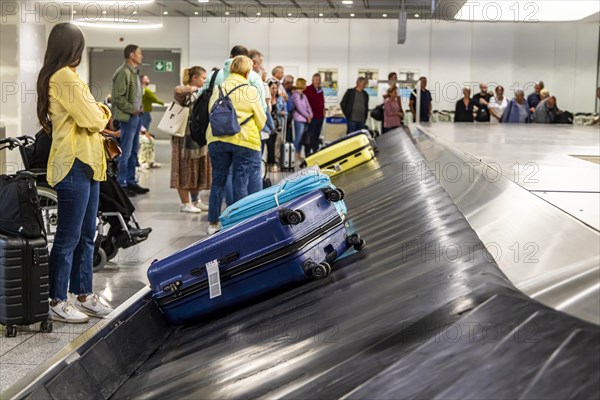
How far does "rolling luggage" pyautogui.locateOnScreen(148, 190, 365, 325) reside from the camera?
111 inches

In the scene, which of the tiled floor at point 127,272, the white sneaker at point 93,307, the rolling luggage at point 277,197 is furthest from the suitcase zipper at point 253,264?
the white sneaker at point 93,307

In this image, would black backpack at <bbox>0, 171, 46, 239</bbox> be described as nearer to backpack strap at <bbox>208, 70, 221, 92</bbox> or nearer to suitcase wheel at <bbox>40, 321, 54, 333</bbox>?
suitcase wheel at <bbox>40, 321, 54, 333</bbox>

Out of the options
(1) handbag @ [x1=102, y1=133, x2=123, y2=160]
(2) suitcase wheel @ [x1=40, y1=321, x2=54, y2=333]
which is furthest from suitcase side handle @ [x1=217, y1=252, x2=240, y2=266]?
(1) handbag @ [x1=102, y1=133, x2=123, y2=160]

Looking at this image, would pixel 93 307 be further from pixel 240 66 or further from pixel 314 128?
pixel 314 128

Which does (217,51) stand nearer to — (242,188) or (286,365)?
(242,188)

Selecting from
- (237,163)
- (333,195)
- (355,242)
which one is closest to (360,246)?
(355,242)

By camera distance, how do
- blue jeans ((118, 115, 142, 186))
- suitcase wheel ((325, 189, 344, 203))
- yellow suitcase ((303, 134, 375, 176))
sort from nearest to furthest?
suitcase wheel ((325, 189, 344, 203))
yellow suitcase ((303, 134, 375, 176))
blue jeans ((118, 115, 142, 186))

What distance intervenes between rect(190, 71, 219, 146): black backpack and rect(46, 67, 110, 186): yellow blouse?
9.19 ft

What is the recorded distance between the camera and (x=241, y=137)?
6273mm

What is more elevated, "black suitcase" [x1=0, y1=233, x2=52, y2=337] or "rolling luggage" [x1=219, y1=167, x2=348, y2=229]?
"rolling luggage" [x1=219, y1=167, x2=348, y2=229]

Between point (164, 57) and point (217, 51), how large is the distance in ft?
6.02

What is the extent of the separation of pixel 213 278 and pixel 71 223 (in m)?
1.46

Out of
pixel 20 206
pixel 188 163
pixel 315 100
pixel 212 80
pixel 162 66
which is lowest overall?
pixel 188 163

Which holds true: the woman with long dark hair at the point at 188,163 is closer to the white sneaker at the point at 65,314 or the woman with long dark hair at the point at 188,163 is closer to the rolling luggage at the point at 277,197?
the white sneaker at the point at 65,314
